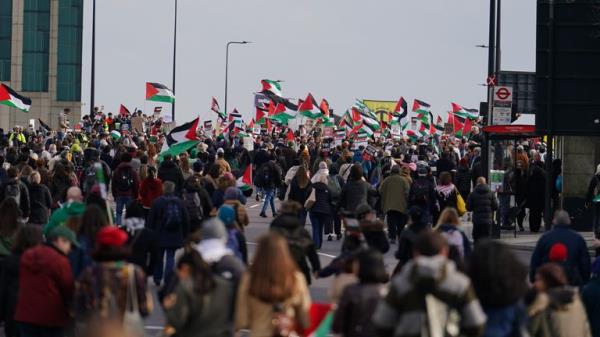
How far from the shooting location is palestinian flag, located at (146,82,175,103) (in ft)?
180

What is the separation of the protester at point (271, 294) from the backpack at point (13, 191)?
13.0 m

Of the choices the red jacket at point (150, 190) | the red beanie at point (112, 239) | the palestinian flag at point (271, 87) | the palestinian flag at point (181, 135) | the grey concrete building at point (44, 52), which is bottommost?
the red beanie at point (112, 239)

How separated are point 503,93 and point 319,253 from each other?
7.69 metres

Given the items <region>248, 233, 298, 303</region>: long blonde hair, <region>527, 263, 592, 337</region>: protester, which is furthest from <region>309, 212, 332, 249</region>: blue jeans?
<region>248, 233, 298, 303</region>: long blonde hair

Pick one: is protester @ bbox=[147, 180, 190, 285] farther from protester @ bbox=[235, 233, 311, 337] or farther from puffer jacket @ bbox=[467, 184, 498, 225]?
protester @ bbox=[235, 233, 311, 337]

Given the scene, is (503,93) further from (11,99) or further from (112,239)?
(112,239)

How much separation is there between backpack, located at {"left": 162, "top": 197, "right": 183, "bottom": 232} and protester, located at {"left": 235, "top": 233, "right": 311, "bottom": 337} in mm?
8945

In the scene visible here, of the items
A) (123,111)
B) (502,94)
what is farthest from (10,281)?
(123,111)

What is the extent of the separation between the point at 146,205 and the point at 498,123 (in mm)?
9989

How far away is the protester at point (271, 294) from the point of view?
1137cm

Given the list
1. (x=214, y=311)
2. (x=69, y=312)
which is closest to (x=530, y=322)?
(x=214, y=311)

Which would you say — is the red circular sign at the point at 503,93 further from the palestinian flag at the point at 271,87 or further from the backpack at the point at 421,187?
the palestinian flag at the point at 271,87

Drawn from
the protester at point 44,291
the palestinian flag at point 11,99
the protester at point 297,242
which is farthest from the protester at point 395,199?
the palestinian flag at point 11,99

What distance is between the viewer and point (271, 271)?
11.4 metres
